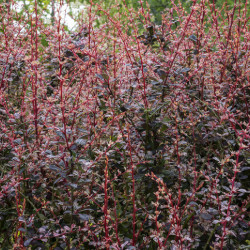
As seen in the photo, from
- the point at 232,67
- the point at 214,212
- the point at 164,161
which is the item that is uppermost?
the point at 232,67

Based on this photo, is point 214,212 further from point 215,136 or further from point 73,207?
point 73,207

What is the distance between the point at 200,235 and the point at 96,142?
36.9 inches

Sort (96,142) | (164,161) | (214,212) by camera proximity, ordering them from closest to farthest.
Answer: (214,212) → (164,161) → (96,142)

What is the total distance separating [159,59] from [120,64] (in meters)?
0.50

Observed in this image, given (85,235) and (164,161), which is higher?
(164,161)

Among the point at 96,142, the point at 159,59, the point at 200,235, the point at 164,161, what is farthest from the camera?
the point at 159,59

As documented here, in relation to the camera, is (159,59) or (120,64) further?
(120,64)

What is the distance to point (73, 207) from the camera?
1.88m

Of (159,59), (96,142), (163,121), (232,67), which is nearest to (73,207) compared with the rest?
(96,142)

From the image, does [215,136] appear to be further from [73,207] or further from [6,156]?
[6,156]

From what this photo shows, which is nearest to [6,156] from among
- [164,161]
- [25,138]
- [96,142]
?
[25,138]

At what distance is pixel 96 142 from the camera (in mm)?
2330

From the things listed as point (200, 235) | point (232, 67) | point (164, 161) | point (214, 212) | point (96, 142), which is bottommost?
point (200, 235)

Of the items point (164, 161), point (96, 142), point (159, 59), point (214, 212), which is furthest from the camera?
point (159, 59)
